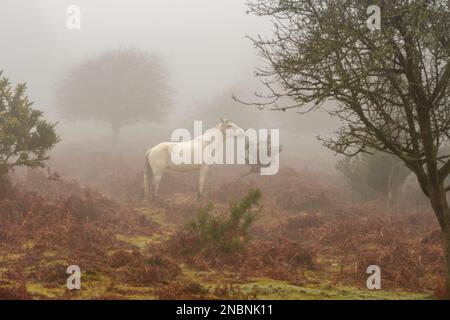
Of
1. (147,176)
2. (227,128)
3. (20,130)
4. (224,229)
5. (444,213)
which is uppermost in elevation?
(227,128)

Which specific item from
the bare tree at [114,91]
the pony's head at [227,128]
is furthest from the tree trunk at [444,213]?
the bare tree at [114,91]

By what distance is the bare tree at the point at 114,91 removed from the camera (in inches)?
1435

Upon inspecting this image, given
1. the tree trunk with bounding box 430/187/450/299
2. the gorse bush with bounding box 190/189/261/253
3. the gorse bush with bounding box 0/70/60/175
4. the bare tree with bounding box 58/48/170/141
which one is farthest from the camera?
the bare tree with bounding box 58/48/170/141

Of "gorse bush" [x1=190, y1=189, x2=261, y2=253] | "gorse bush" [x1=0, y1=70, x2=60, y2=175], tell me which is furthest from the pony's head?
"gorse bush" [x1=190, y1=189, x2=261, y2=253]

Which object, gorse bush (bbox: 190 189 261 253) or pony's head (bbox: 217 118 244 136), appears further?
pony's head (bbox: 217 118 244 136)

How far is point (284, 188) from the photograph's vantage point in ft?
59.9

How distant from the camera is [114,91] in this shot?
36.4m

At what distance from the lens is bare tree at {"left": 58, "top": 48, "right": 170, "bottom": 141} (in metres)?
36.4

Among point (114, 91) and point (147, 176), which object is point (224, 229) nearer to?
point (147, 176)

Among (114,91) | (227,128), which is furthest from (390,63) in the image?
(114,91)

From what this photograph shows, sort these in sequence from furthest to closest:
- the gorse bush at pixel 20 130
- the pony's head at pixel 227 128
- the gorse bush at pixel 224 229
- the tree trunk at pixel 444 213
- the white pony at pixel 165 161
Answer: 1. the pony's head at pixel 227 128
2. the white pony at pixel 165 161
3. the gorse bush at pixel 20 130
4. the gorse bush at pixel 224 229
5. the tree trunk at pixel 444 213

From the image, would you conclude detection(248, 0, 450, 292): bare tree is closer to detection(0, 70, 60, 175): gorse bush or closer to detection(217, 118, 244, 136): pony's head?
detection(0, 70, 60, 175): gorse bush

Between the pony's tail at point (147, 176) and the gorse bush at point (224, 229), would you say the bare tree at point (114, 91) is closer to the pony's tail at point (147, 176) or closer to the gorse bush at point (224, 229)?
the pony's tail at point (147, 176)
